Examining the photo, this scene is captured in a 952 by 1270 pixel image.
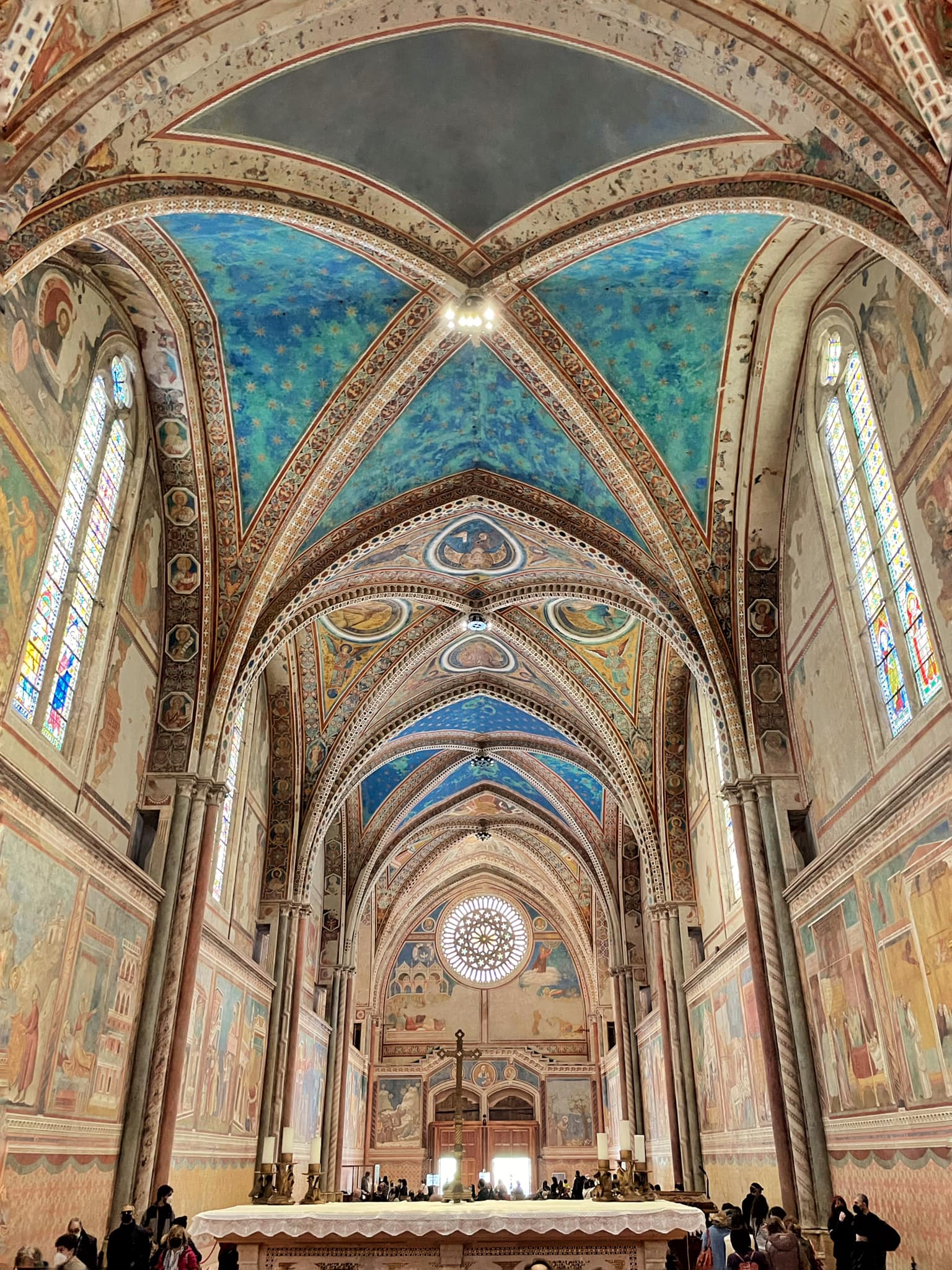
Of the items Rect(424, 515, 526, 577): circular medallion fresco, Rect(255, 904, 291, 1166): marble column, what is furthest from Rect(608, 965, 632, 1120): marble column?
Rect(424, 515, 526, 577): circular medallion fresco

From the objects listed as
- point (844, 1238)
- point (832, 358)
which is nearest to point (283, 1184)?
point (844, 1238)

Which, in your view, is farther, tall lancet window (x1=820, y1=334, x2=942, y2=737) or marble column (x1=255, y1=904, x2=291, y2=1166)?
marble column (x1=255, y1=904, x2=291, y2=1166)

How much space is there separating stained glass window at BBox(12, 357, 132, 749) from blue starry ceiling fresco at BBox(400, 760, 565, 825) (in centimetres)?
1557

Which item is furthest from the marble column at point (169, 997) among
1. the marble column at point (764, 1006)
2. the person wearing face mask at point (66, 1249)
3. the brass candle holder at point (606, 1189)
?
the marble column at point (764, 1006)

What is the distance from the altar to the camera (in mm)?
8734

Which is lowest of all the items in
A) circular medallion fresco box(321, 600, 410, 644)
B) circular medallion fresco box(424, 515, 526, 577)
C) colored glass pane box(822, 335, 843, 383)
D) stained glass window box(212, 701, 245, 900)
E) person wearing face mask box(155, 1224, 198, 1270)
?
person wearing face mask box(155, 1224, 198, 1270)

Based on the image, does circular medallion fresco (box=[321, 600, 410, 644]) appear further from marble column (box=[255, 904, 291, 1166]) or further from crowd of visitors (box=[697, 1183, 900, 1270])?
crowd of visitors (box=[697, 1183, 900, 1270])

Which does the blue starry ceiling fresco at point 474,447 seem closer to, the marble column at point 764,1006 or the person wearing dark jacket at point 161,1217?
the marble column at point 764,1006

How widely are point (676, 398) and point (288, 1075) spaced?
14.2 m

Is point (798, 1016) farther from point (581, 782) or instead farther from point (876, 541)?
point (581, 782)

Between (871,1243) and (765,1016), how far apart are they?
4437 mm

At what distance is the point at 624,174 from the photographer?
33.5 feet

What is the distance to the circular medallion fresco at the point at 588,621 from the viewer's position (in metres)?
18.4

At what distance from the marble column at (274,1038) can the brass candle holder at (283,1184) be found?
14.2 ft
